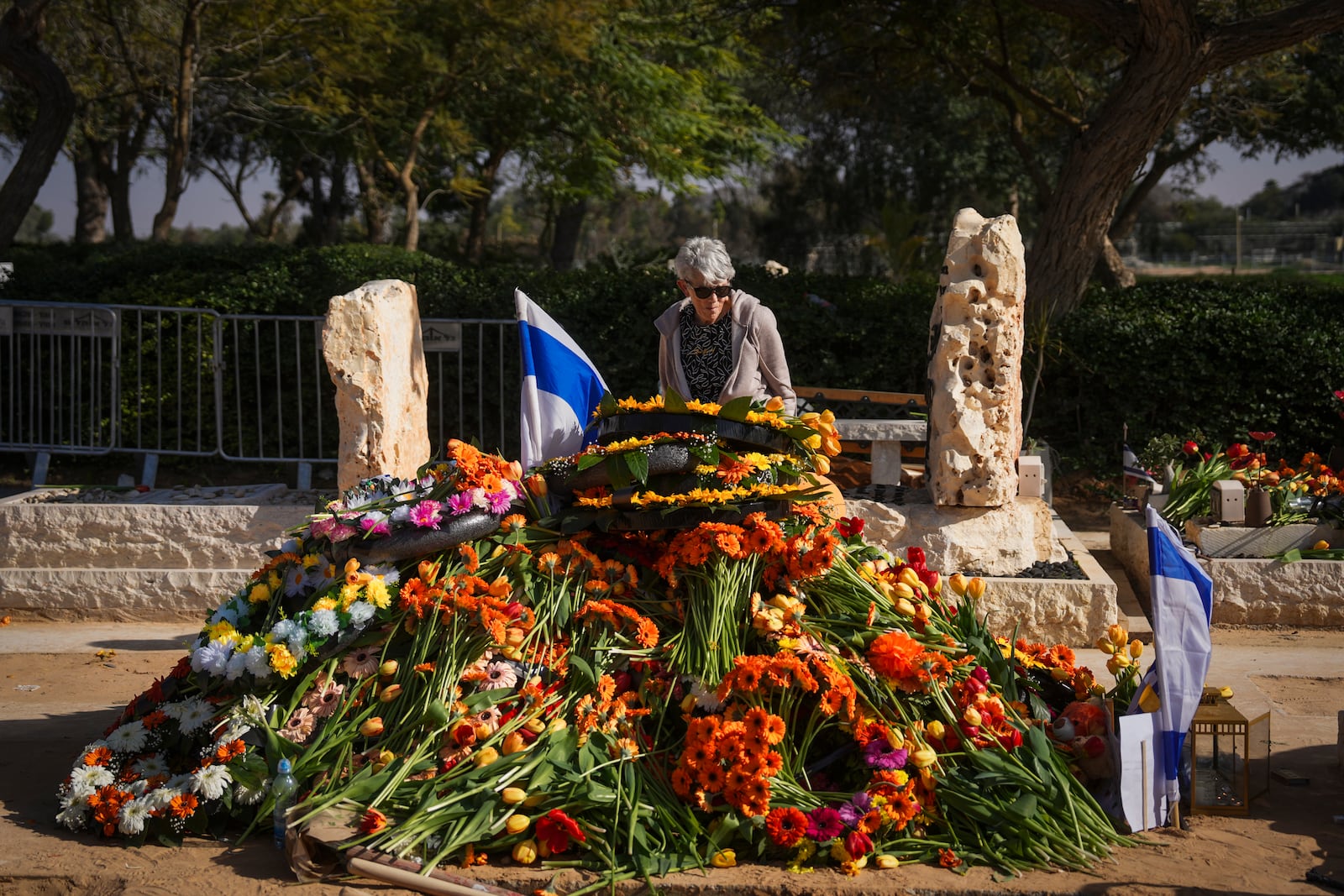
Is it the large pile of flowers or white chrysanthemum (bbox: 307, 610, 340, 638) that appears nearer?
the large pile of flowers

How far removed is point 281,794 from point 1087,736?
2631mm

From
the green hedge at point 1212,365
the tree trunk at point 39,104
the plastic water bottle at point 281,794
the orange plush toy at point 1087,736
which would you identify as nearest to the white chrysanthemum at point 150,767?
the plastic water bottle at point 281,794

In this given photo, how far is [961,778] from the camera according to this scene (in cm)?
344

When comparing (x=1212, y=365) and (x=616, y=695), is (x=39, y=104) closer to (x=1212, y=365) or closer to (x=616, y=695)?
(x=616, y=695)

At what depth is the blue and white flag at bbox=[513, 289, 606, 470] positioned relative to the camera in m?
4.89

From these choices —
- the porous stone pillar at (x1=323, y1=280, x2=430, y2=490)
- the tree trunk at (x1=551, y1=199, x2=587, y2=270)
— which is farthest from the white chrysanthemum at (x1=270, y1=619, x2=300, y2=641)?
the tree trunk at (x1=551, y1=199, x2=587, y2=270)

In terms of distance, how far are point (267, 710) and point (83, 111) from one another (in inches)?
689

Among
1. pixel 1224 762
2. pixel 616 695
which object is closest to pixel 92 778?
pixel 616 695

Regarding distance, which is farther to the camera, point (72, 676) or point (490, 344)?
point (490, 344)

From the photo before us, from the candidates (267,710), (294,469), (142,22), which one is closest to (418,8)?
(142,22)

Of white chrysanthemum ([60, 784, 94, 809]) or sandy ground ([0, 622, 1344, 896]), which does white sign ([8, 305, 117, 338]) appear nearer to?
sandy ground ([0, 622, 1344, 896])

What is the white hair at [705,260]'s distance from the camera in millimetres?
4586

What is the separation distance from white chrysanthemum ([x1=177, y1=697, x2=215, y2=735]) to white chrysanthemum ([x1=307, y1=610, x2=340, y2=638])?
1.55 feet

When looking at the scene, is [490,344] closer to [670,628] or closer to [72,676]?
[72,676]
